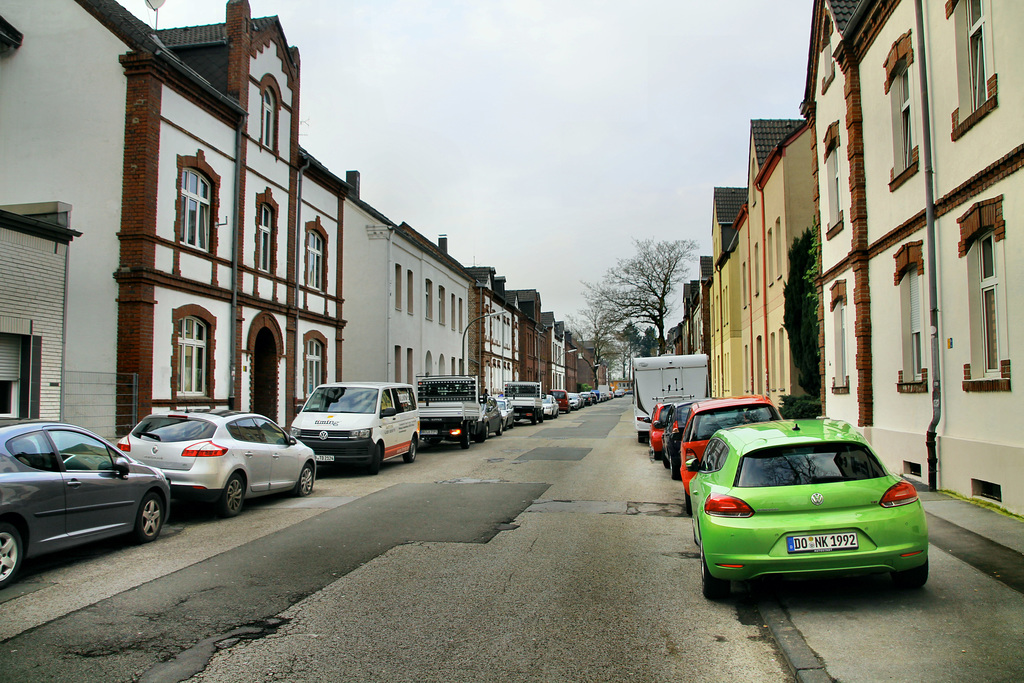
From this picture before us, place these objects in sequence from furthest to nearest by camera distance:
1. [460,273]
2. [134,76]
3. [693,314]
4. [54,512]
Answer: [693,314] → [460,273] → [134,76] → [54,512]

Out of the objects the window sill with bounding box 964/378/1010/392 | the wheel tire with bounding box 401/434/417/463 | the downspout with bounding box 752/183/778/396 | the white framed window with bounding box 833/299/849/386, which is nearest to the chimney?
the downspout with bounding box 752/183/778/396

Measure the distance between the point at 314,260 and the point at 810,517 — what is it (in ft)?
75.9

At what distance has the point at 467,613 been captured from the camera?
5992 millimetres

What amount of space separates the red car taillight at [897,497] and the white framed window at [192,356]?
16044 mm

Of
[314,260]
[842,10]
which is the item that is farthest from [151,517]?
[314,260]

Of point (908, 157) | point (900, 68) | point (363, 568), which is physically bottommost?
point (363, 568)

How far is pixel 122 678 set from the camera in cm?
461

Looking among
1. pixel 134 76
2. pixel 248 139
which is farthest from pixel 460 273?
pixel 134 76

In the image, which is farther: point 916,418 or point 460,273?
point 460,273

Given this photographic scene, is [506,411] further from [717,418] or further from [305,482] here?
[717,418]

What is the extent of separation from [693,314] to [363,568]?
6056cm

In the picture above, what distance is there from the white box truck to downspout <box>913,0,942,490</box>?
531 inches

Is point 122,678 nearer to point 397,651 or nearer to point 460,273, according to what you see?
point 397,651

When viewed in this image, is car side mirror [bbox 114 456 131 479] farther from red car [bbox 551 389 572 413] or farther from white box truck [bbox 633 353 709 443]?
red car [bbox 551 389 572 413]
